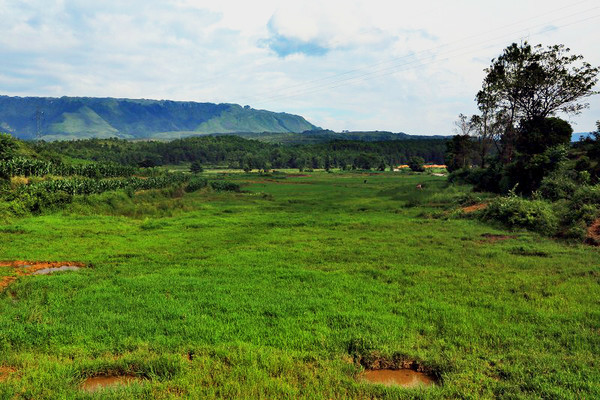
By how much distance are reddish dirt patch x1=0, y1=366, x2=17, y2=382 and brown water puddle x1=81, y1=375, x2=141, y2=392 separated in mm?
1570

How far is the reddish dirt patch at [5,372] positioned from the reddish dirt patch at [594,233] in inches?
1020

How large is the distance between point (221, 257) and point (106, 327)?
8.24 m

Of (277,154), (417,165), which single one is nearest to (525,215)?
(417,165)

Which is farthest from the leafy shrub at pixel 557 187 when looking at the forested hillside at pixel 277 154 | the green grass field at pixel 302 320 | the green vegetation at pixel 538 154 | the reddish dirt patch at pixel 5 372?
the forested hillside at pixel 277 154

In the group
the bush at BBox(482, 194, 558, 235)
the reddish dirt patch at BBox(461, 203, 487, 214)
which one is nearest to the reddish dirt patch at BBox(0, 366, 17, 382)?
the bush at BBox(482, 194, 558, 235)

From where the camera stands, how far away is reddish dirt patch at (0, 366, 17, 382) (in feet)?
22.6

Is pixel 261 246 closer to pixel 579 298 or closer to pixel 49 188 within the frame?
pixel 579 298

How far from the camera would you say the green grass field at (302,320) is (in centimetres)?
678

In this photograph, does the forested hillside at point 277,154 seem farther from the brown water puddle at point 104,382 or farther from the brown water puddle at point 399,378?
the brown water puddle at point 399,378

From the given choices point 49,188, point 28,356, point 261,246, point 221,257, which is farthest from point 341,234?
point 49,188

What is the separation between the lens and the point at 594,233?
19.7 m

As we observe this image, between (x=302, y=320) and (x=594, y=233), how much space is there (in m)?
20.4

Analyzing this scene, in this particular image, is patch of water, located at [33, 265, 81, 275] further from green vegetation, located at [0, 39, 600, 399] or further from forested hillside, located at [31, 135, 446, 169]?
forested hillside, located at [31, 135, 446, 169]

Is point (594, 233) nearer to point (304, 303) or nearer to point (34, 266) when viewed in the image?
point (304, 303)
